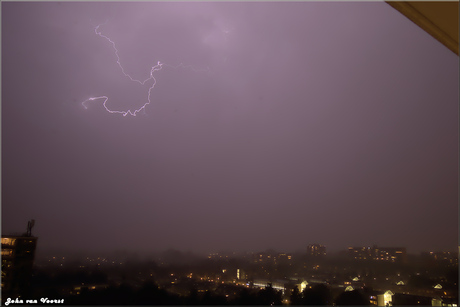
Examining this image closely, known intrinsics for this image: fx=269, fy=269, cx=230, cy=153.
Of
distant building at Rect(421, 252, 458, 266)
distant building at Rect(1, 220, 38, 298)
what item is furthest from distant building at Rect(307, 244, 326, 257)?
distant building at Rect(1, 220, 38, 298)

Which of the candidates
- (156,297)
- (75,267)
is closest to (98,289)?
(156,297)

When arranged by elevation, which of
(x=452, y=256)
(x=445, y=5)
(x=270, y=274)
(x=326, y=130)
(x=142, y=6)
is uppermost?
(x=142, y=6)

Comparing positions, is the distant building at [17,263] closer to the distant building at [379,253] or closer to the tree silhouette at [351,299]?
the tree silhouette at [351,299]

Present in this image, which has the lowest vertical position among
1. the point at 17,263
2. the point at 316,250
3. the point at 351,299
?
the point at 351,299

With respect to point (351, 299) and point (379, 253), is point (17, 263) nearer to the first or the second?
point (351, 299)

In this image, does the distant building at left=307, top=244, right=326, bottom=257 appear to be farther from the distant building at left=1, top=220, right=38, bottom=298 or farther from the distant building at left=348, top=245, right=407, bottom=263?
the distant building at left=1, top=220, right=38, bottom=298

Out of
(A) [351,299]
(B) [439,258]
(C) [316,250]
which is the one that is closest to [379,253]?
(B) [439,258]

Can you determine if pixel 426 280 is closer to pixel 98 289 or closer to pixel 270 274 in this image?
pixel 270 274
